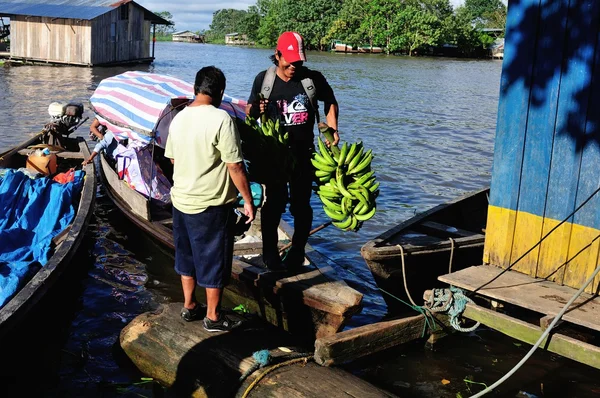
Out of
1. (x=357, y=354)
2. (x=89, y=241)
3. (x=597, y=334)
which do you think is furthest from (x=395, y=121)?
(x=357, y=354)

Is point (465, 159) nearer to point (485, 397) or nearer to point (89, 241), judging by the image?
point (89, 241)

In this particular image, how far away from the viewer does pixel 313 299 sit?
17.7ft

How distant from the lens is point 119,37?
36.0 metres

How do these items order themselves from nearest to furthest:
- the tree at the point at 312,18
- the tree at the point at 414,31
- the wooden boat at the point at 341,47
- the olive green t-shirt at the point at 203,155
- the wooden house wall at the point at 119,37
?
1. the olive green t-shirt at the point at 203,155
2. the wooden house wall at the point at 119,37
3. the tree at the point at 414,31
4. the wooden boat at the point at 341,47
5. the tree at the point at 312,18

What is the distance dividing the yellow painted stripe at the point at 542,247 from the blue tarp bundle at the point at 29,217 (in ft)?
14.4

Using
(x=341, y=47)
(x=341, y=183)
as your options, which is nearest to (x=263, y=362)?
(x=341, y=183)

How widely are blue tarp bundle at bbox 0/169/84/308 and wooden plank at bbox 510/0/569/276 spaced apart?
4594 millimetres

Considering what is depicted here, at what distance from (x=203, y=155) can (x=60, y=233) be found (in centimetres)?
334

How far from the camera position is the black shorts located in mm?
4602

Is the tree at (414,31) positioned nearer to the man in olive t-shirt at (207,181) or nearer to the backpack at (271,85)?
the backpack at (271,85)

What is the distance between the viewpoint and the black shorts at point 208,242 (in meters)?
4.60

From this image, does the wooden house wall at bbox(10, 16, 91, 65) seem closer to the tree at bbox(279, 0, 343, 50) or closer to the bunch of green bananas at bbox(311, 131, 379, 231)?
the bunch of green bananas at bbox(311, 131, 379, 231)

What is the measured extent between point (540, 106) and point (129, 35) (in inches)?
1397

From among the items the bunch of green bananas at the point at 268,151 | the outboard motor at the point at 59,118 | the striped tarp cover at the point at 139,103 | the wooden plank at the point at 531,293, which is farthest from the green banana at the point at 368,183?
the outboard motor at the point at 59,118
